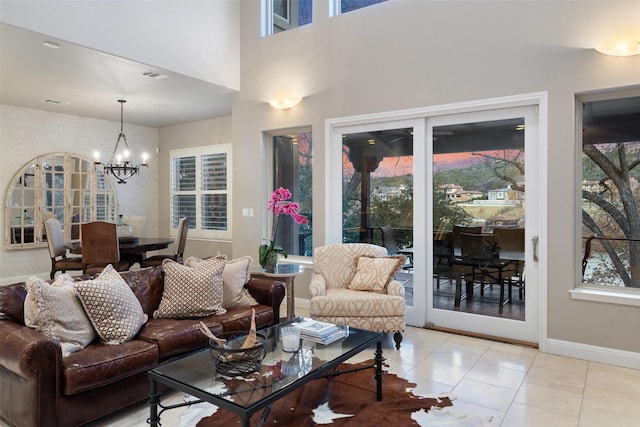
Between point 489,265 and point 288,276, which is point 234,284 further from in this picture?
point 489,265

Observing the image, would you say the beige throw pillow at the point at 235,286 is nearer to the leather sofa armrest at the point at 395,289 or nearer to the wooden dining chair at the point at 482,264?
the leather sofa armrest at the point at 395,289

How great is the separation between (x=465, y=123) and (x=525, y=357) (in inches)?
87.1

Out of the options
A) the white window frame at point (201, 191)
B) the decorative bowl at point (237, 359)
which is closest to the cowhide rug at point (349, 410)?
the decorative bowl at point (237, 359)

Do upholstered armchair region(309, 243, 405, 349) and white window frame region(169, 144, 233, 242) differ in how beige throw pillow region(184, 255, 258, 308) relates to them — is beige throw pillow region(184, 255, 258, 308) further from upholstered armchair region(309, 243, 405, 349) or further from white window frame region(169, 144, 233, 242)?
white window frame region(169, 144, 233, 242)

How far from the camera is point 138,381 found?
8.28 feet

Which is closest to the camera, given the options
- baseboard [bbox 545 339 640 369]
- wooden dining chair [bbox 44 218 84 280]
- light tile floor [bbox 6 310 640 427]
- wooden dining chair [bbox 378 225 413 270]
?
light tile floor [bbox 6 310 640 427]

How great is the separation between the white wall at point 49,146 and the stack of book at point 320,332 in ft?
18.8

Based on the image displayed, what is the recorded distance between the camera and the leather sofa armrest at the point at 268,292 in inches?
141

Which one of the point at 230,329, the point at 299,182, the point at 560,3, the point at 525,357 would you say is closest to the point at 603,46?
the point at 560,3

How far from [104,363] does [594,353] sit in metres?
3.64

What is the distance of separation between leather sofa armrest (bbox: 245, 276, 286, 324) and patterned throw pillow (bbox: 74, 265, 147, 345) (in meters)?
1.11

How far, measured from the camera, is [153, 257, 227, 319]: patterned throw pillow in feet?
10.2

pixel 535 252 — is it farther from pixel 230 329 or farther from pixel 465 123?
pixel 230 329

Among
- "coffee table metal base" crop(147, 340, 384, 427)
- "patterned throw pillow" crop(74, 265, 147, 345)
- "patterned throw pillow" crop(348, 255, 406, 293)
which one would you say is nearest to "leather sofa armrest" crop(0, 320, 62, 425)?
"patterned throw pillow" crop(74, 265, 147, 345)
